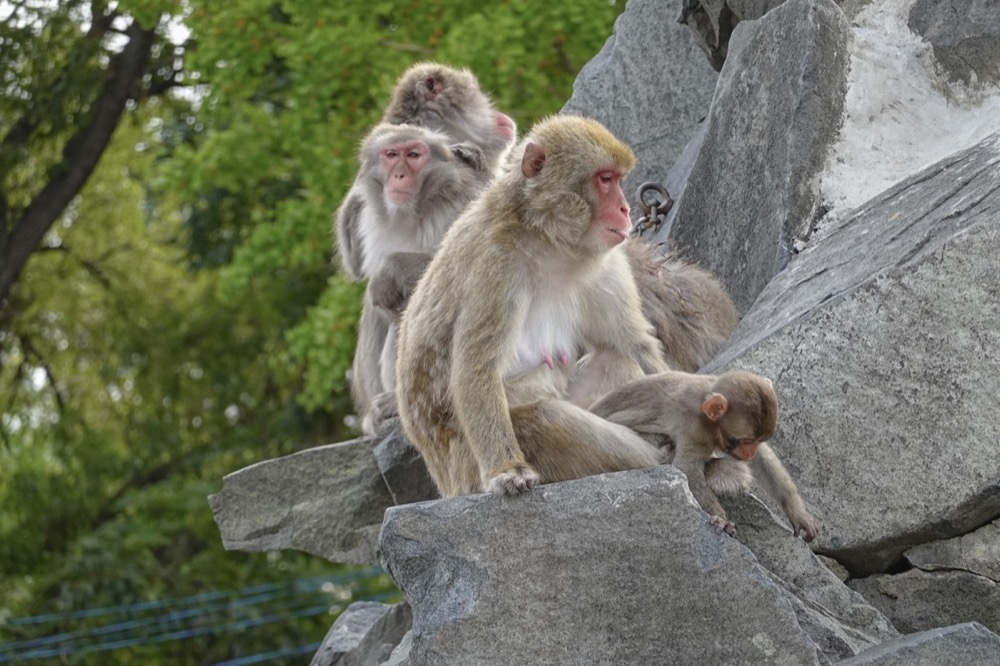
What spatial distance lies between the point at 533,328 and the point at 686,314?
113 centimetres

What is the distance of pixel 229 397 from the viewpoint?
1424 centimetres

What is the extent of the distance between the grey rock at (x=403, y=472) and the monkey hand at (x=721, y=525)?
2255mm

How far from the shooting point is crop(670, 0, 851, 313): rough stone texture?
195 inches

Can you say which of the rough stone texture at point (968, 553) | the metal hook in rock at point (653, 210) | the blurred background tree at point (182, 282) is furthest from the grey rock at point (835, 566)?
the blurred background tree at point (182, 282)

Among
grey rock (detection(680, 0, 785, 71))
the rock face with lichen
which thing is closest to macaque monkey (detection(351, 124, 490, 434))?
the rock face with lichen

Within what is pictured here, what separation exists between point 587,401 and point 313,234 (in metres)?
7.06

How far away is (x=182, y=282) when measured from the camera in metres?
14.9

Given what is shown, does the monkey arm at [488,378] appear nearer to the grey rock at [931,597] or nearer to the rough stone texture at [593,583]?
the rough stone texture at [593,583]

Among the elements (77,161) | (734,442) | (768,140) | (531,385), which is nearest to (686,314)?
(768,140)

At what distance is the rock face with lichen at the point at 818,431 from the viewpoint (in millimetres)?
3443

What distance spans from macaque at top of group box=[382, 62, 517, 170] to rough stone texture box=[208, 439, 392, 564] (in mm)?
1523

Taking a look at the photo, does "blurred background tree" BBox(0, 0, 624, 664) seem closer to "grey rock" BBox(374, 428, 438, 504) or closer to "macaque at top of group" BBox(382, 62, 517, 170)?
"macaque at top of group" BBox(382, 62, 517, 170)

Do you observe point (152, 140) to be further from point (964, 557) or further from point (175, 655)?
point (964, 557)

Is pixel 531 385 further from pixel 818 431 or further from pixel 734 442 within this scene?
pixel 818 431
